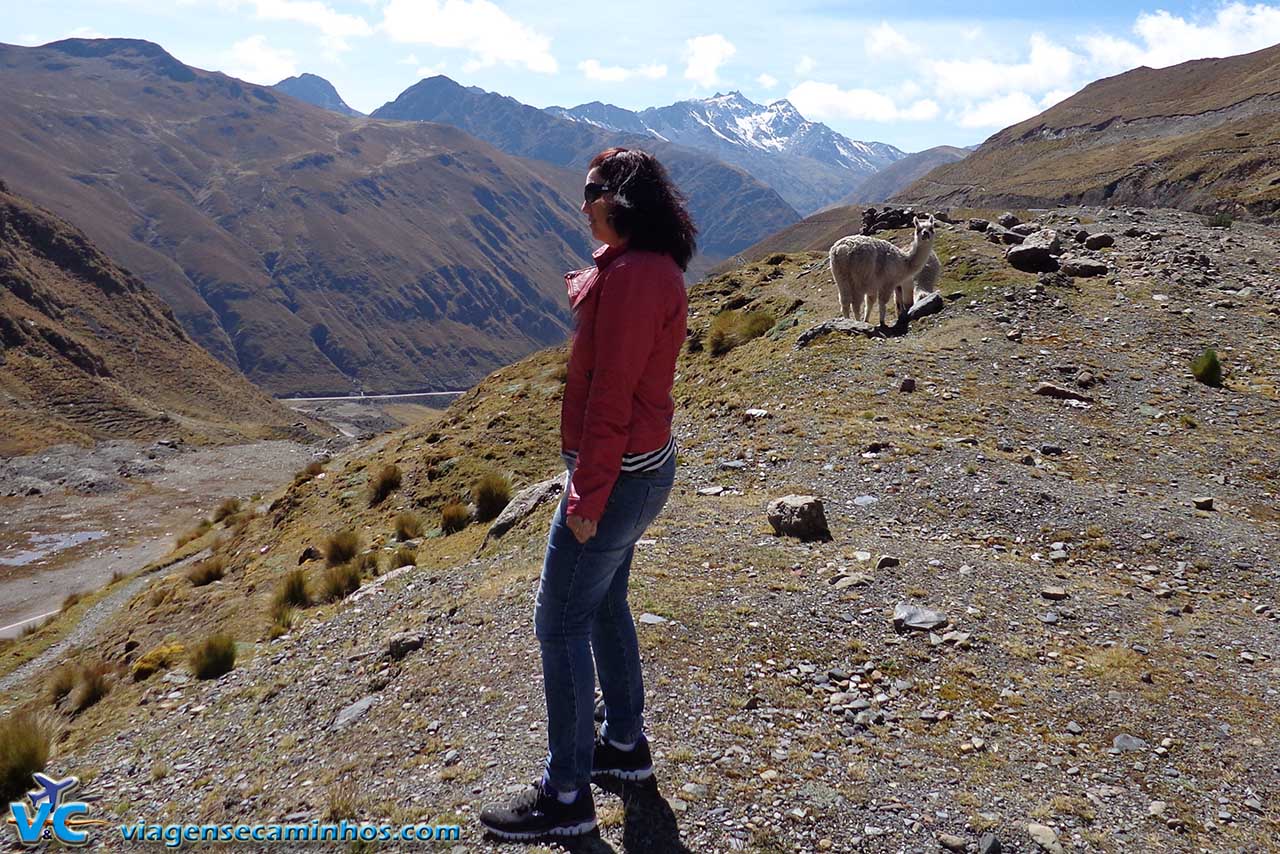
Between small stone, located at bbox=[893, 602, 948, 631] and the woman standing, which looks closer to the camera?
the woman standing

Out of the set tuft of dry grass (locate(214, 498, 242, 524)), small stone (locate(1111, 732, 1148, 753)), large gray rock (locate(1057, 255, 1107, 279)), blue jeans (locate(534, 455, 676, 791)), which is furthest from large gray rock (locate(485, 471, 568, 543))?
tuft of dry grass (locate(214, 498, 242, 524))

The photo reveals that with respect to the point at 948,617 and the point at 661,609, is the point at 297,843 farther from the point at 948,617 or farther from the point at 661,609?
the point at 948,617

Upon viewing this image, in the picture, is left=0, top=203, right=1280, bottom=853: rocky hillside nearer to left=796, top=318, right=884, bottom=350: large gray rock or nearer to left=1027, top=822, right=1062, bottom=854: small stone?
left=1027, top=822, right=1062, bottom=854: small stone

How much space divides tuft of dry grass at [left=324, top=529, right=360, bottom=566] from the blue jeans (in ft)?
30.8

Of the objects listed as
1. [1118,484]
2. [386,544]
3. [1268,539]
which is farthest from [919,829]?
[386,544]

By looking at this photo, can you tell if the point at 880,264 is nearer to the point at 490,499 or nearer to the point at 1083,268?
the point at 1083,268

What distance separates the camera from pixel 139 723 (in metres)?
8.23

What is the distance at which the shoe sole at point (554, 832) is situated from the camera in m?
4.04

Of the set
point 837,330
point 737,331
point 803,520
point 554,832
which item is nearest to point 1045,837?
point 554,832

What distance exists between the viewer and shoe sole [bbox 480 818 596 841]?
404 cm

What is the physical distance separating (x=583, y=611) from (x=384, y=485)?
1302 cm

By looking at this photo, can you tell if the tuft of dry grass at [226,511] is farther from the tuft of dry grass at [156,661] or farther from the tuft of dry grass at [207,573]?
the tuft of dry grass at [156,661]

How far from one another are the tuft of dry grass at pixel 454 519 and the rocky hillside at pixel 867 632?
1.72 ft

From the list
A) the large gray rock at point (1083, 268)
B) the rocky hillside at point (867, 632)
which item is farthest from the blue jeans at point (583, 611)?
the large gray rock at point (1083, 268)
